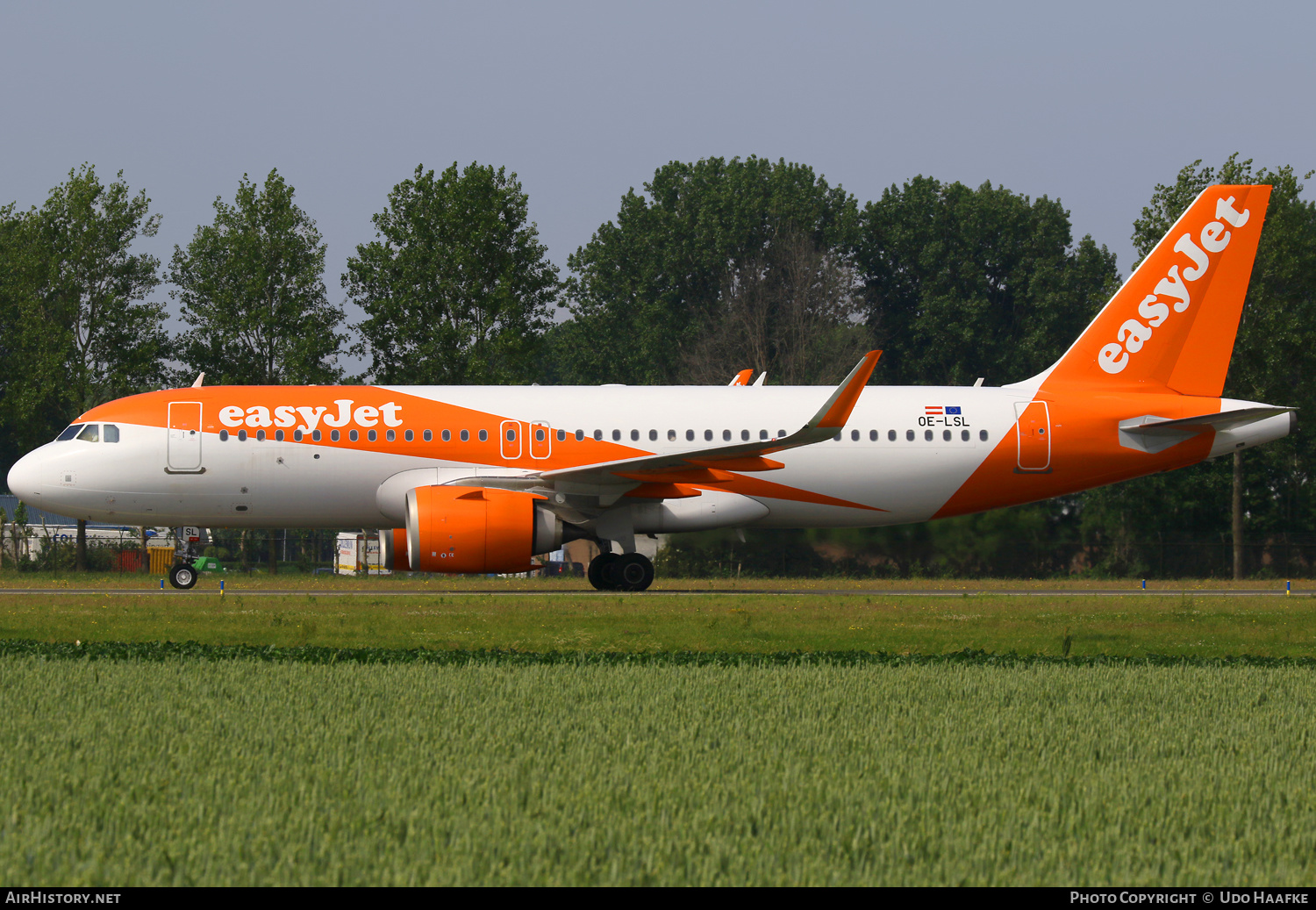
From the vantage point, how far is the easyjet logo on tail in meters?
23.2

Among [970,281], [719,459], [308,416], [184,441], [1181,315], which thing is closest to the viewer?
[719,459]

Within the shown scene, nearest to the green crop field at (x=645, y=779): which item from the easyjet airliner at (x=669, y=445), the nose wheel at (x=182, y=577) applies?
the easyjet airliner at (x=669, y=445)

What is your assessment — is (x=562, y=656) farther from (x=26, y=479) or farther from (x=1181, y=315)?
(x=1181, y=315)

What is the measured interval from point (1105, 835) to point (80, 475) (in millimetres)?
19703

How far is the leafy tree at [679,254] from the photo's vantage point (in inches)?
2611

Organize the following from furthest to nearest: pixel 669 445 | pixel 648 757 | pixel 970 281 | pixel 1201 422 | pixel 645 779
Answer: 1. pixel 970 281
2. pixel 1201 422
3. pixel 669 445
4. pixel 648 757
5. pixel 645 779

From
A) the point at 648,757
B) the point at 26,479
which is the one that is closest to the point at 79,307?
the point at 26,479

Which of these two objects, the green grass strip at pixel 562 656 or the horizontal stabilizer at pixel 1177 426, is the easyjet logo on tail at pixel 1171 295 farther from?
the green grass strip at pixel 562 656

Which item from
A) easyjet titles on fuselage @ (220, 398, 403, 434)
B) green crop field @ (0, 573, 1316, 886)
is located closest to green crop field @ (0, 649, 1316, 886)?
green crop field @ (0, 573, 1316, 886)

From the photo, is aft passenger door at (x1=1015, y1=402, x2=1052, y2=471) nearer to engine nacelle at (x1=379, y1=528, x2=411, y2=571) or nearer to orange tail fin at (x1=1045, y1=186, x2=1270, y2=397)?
orange tail fin at (x1=1045, y1=186, x2=1270, y2=397)

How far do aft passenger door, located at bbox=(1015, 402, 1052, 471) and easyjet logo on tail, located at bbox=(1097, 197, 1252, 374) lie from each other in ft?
6.01

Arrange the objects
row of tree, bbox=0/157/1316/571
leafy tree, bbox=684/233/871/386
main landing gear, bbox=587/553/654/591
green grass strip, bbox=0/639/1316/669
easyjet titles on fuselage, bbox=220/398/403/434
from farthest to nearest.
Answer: leafy tree, bbox=684/233/871/386, row of tree, bbox=0/157/1316/571, main landing gear, bbox=587/553/654/591, easyjet titles on fuselage, bbox=220/398/403/434, green grass strip, bbox=0/639/1316/669

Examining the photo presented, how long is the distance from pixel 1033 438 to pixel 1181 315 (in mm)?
3650

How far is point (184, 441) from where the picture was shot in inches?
843
